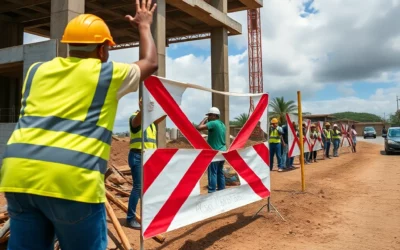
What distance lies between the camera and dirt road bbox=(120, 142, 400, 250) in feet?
16.9

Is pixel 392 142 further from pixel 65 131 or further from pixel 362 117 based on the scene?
pixel 362 117

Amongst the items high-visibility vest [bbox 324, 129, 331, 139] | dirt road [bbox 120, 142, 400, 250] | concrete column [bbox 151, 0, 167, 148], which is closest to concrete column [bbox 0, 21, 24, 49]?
concrete column [bbox 151, 0, 167, 148]

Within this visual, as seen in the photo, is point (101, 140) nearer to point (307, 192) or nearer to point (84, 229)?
point (84, 229)

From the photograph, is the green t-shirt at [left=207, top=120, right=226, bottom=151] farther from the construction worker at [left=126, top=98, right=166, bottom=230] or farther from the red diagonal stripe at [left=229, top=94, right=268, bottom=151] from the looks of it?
the construction worker at [left=126, top=98, right=166, bottom=230]

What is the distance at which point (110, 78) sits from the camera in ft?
6.52

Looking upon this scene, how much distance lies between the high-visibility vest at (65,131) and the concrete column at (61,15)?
9.54 m

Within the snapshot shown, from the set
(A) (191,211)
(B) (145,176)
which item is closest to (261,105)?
(A) (191,211)

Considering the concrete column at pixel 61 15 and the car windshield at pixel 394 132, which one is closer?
the concrete column at pixel 61 15

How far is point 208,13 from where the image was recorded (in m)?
17.3

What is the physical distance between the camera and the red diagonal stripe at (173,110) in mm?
4266

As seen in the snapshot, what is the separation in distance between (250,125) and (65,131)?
4.67 metres

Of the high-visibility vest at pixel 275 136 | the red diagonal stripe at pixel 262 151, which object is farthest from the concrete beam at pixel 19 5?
the red diagonal stripe at pixel 262 151

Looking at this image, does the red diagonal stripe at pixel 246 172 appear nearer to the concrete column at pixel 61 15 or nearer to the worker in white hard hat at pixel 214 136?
the worker in white hard hat at pixel 214 136

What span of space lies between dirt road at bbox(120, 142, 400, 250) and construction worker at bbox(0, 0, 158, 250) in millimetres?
3170
